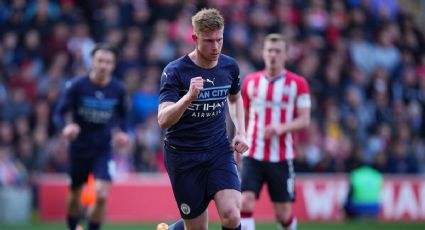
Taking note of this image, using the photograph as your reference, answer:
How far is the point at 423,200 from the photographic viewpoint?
17.2 meters

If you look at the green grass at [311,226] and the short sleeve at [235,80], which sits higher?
the short sleeve at [235,80]

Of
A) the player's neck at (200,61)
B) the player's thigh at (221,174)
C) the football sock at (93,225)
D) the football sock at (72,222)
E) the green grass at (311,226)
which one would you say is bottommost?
the green grass at (311,226)

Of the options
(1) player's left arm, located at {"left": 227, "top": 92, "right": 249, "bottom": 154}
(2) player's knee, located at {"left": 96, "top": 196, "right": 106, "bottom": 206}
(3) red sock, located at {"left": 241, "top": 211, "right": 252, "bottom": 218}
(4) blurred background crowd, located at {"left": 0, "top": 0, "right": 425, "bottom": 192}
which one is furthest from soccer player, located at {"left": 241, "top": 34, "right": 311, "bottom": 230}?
(4) blurred background crowd, located at {"left": 0, "top": 0, "right": 425, "bottom": 192}

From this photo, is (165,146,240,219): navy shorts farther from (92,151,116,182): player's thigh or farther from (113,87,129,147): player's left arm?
(113,87,129,147): player's left arm

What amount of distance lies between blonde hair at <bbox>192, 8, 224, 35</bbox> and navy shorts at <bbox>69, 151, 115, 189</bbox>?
12.8 ft

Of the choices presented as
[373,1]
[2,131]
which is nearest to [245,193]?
[2,131]

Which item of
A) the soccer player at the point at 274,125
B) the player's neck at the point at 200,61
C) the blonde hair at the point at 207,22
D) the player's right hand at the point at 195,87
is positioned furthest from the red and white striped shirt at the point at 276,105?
the player's right hand at the point at 195,87

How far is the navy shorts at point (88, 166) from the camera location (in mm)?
11297

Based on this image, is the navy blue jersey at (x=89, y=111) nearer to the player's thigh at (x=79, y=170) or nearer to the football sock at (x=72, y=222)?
the player's thigh at (x=79, y=170)

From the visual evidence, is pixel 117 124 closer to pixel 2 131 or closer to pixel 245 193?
pixel 245 193

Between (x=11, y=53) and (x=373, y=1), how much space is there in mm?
9672

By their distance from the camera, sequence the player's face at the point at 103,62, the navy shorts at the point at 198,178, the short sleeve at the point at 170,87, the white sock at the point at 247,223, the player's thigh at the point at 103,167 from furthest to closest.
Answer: the player's face at the point at 103,62
the player's thigh at the point at 103,167
the white sock at the point at 247,223
the navy shorts at the point at 198,178
the short sleeve at the point at 170,87

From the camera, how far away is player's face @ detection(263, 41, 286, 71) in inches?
412

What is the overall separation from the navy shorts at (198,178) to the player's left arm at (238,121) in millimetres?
189
